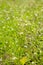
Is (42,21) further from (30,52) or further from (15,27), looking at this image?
(30,52)

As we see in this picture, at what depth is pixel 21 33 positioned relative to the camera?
607cm

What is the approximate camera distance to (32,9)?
8.24m

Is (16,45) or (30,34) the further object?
(30,34)

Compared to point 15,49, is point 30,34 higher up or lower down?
higher up

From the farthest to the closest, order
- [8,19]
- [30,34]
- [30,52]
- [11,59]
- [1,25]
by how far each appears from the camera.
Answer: [8,19], [1,25], [30,34], [30,52], [11,59]

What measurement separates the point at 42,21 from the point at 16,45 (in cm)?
196

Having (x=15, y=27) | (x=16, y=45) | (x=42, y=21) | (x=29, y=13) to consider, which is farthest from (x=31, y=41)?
(x=29, y=13)

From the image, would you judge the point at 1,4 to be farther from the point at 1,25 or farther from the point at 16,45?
the point at 16,45

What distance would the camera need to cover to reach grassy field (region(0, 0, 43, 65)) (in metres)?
5.02

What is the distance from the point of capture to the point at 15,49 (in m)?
5.32

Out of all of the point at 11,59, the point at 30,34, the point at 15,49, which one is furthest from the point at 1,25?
the point at 11,59

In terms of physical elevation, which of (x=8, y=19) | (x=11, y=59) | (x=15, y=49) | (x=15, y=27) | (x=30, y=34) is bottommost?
(x=11, y=59)

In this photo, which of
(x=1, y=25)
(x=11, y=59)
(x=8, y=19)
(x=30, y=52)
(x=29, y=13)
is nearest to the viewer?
(x=11, y=59)

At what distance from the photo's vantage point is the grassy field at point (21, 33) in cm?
502
